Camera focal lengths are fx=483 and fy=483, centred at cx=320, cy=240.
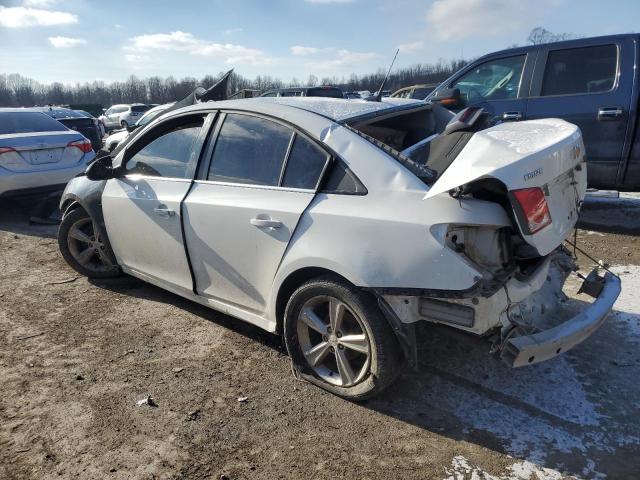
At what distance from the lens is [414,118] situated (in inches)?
143

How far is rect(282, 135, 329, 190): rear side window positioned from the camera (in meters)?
2.76

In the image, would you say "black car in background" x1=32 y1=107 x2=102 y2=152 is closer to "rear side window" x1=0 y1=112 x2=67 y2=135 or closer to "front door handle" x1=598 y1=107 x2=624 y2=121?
"rear side window" x1=0 y1=112 x2=67 y2=135

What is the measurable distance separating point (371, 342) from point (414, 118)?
73.7 inches

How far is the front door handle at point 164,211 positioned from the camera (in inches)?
134

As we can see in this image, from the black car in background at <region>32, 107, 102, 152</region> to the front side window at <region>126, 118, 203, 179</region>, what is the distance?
31.4 feet

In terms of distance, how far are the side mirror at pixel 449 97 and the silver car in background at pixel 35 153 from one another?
17.5 feet

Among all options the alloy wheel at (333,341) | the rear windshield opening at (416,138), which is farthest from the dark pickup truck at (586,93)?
the alloy wheel at (333,341)

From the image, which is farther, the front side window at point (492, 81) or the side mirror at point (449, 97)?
the front side window at point (492, 81)

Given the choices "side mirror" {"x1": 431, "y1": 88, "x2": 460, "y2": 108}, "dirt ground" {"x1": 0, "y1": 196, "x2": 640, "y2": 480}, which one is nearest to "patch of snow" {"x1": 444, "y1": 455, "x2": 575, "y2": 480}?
"dirt ground" {"x1": 0, "y1": 196, "x2": 640, "y2": 480}

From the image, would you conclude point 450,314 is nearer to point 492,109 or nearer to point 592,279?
point 592,279

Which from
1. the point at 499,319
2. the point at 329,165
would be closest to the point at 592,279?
the point at 499,319

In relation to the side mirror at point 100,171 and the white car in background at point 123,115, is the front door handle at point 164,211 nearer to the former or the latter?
the side mirror at point 100,171

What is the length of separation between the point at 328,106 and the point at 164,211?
1.37 meters

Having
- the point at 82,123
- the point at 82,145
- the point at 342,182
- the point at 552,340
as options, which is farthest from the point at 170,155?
the point at 82,123
